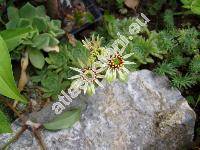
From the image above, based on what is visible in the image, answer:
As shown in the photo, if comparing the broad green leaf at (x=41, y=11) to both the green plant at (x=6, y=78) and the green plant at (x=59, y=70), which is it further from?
the green plant at (x=6, y=78)

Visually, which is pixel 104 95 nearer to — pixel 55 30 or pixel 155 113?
pixel 155 113

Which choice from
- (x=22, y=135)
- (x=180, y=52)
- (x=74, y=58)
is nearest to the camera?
(x=22, y=135)

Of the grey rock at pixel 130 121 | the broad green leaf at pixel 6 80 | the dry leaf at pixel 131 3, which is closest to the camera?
the broad green leaf at pixel 6 80

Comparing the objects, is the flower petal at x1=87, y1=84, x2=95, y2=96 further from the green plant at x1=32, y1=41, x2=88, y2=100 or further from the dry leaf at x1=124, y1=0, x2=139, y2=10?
the dry leaf at x1=124, y1=0, x2=139, y2=10

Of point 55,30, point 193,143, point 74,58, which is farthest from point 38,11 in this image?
point 193,143

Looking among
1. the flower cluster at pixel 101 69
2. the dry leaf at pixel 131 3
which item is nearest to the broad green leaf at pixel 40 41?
the flower cluster at pixel 101 69

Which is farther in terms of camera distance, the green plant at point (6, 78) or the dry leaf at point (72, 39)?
the dry leaf at point (72, 39)

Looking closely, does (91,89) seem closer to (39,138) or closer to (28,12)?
(39,138)
